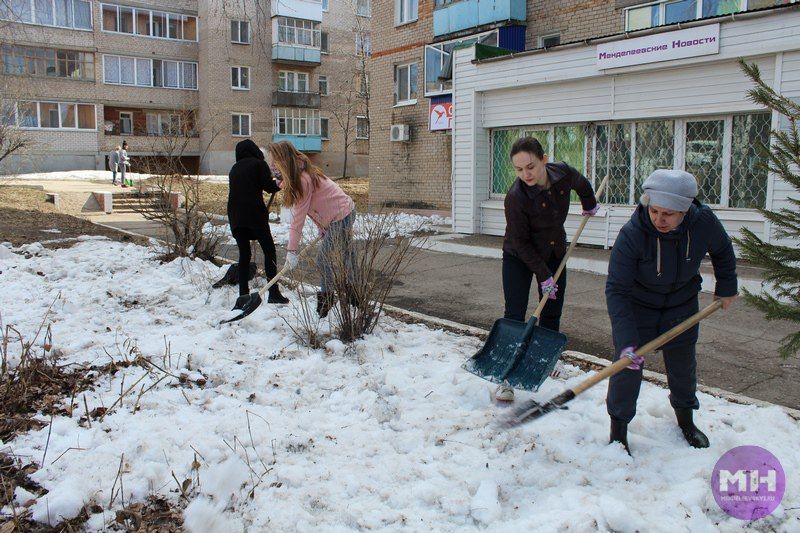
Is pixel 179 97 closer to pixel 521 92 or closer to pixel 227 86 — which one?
pixel 227 86

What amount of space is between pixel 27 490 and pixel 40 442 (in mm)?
475

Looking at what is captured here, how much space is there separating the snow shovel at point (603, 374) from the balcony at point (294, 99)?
40392mm

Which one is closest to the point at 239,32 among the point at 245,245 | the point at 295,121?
the point at 295,121

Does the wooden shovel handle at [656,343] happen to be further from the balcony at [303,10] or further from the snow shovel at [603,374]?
the balcony at [303,10]

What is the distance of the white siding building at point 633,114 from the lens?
9.34 meters

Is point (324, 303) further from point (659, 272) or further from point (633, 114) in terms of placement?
point (633, 114)

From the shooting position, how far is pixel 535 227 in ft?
14.3

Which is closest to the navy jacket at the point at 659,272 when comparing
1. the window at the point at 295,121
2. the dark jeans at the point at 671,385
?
the dark jeans at the point at 671,385

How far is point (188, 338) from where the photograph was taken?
5.35 metres

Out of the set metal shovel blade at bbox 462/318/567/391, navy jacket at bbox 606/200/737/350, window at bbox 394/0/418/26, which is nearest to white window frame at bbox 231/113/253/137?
window at bbox 394/0/418/26

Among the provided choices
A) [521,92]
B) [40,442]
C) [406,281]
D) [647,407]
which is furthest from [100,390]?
[521,92]

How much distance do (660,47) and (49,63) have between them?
36.6 metres

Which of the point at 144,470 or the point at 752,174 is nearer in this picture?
the point at 144,470

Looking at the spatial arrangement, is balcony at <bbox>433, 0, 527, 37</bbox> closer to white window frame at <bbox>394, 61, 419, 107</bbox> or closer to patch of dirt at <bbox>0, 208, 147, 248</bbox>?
white window frame at <bbox>394, 61, 419, 107</bbox>
